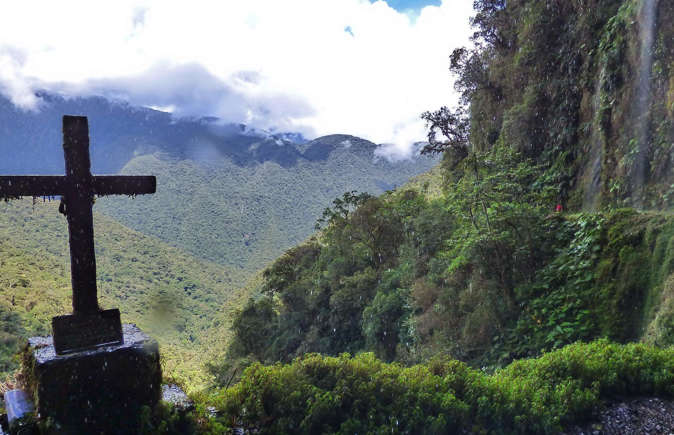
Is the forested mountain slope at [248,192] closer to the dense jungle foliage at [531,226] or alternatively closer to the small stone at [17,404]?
→ the dense jungle foliage at [531,226]

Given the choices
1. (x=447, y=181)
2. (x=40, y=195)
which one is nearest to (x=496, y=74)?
(x=447, y=181)

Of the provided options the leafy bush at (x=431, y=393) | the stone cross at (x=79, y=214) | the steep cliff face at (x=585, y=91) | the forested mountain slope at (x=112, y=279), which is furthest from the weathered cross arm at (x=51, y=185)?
the forested mountain slope at (x=112, y=279)

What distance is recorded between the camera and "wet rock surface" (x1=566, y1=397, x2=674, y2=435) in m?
3.57

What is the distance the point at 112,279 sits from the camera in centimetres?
6581

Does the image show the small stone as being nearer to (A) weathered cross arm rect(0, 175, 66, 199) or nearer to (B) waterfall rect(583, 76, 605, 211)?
(A) weathered cross arm rect(0, 175, 66, 199)

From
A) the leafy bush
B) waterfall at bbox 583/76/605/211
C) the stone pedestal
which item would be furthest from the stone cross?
waterfall at bbox 583/76/605/211

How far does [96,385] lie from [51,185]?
135cm

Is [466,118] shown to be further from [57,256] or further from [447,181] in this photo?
[57,256]

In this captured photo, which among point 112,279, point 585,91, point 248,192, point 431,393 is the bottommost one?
point 431,393

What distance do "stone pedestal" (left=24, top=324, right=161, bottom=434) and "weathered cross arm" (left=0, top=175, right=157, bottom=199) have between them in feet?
3.32

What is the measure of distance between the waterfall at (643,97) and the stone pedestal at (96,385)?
9469mm

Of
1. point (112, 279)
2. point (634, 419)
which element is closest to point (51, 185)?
point (634, 419)

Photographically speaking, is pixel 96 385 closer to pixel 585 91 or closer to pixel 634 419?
pixel 634 419

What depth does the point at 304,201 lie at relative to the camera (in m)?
161
